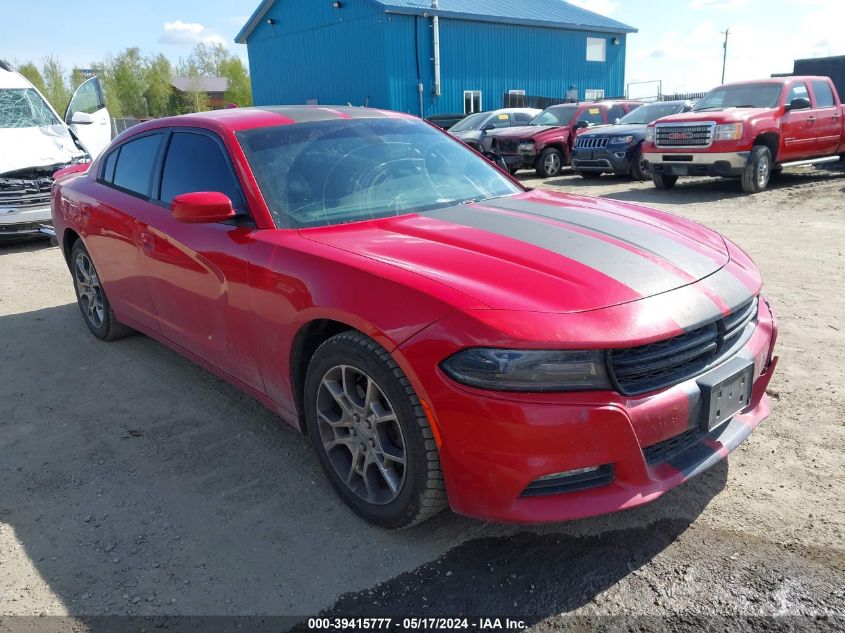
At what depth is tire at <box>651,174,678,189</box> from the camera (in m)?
12.1

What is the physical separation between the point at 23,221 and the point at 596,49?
31.3 metres

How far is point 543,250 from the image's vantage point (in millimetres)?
2637

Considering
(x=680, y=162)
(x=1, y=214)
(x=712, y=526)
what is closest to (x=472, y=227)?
(x=712, y=526)

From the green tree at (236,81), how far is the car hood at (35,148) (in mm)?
52746

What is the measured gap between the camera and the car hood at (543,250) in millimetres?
2314

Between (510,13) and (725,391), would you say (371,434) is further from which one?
(510,13)

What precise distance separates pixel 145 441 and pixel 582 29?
110 feet

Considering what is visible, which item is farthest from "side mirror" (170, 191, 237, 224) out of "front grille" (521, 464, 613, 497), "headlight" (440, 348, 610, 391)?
"front grille" (521, 464, 613, 497)

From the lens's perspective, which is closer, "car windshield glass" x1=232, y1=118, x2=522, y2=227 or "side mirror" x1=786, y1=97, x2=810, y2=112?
"car windshield glass" x1=232, y1=118, x2=522, y2=227

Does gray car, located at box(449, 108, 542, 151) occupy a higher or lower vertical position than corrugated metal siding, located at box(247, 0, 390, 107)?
lower

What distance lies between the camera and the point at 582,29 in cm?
3225

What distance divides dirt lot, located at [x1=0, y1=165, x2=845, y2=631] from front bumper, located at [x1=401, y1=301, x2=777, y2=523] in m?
0.35

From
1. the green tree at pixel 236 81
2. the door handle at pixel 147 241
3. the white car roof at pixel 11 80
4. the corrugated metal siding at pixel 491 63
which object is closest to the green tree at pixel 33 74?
the green tree at pixel 236 81

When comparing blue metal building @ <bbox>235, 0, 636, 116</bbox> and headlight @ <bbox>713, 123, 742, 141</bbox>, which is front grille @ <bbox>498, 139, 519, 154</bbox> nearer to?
→ headlight @ <bbox>713, 123, 742, 141</bbox>
